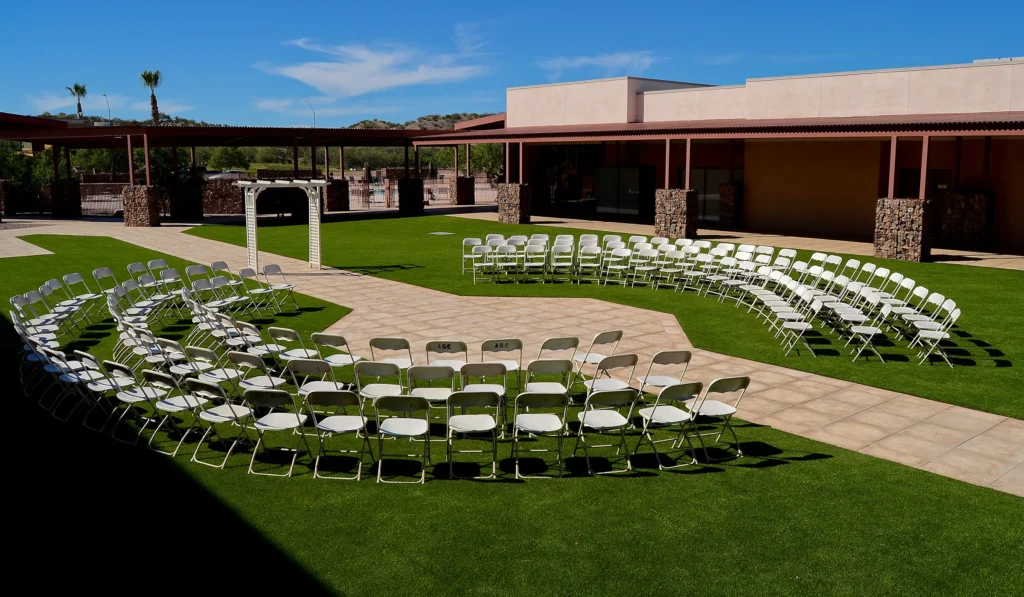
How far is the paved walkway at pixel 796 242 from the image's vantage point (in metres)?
19.5

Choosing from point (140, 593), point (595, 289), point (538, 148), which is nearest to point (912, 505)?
point (140, 593)

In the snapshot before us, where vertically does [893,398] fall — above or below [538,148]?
below

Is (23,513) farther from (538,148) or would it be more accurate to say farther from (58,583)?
(538,148)

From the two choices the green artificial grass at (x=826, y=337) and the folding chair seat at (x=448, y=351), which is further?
the green artificial grass at (x=826, y=337)

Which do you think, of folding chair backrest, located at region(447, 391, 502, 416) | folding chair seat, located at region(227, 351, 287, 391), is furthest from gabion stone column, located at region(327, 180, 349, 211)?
folding chair backrest, located at region(447, 391, 502, 416)

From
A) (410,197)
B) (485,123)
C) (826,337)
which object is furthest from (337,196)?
(826,337)

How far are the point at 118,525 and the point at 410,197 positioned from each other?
29.6m

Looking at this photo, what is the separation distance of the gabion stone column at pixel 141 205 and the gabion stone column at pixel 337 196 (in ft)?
26.3

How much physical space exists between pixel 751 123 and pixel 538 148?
12.8 metres

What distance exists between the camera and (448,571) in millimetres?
5164

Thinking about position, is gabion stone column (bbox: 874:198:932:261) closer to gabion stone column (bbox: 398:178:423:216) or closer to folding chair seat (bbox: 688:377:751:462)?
folding chair seat (bbox: 688:377:751:462)

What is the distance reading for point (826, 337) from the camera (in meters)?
11.9

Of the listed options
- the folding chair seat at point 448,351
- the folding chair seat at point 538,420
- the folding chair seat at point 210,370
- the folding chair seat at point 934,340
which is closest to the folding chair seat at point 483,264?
the folding chair seat at point 448,351

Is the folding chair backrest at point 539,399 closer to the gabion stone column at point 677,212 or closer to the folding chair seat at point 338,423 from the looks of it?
the folding chair seat at point 338,423
